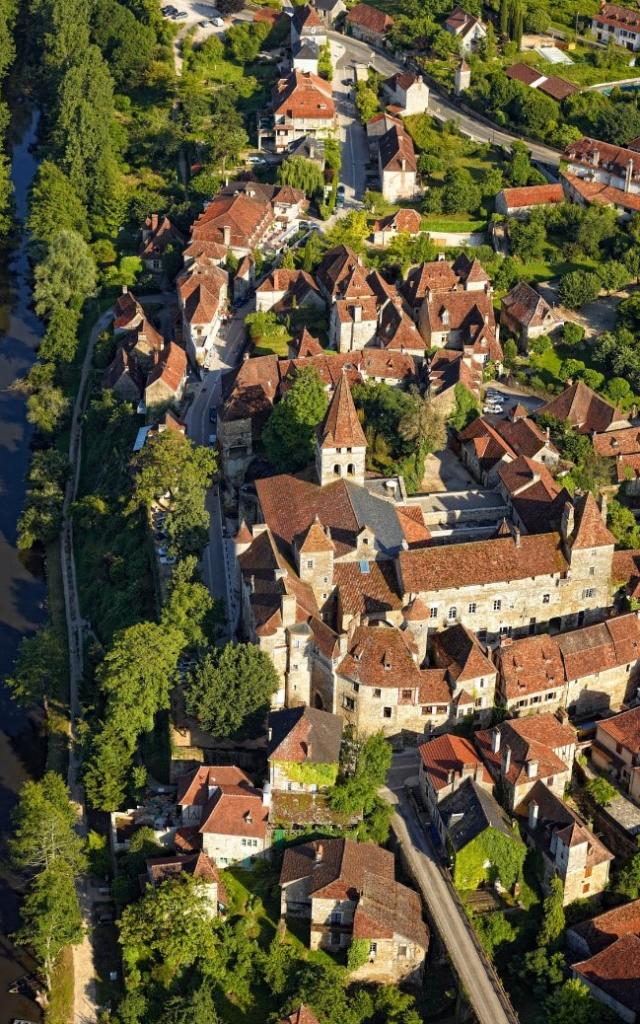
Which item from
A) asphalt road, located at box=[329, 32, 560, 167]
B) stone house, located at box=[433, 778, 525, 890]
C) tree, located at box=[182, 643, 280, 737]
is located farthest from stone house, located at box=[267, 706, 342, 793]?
asphalt road, located at box=[329, 32, 560, 167]

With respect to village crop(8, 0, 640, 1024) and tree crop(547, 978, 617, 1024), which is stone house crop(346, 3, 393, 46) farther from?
tree crop(547, 978, 617, 1024)

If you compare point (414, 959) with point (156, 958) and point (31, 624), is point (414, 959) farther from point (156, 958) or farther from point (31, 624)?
point (31, 624)

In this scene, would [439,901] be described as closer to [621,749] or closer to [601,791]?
[601,791]

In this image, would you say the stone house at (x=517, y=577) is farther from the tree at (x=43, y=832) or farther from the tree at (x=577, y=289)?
the tree at (x=577, y=289)

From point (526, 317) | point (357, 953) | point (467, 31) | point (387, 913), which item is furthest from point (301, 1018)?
point (467, 31)

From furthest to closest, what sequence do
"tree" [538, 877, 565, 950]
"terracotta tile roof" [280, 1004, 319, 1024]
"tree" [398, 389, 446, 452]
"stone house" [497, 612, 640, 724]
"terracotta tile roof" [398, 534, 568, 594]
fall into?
"tree" [398, 389, 446, 452], "terracotta tile roof" [398, 534, 568, 594], "stone house" [497, 612, 640, 724], "tree" [538, 877, 565, 950], "terracotta tile roof" [280, 1004, 319, 1024]

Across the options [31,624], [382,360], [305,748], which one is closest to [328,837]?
[305,748]
